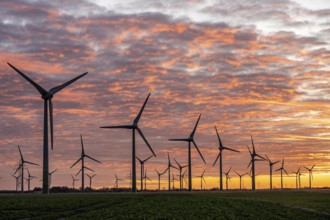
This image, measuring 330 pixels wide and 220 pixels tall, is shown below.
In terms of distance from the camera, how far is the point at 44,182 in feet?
369

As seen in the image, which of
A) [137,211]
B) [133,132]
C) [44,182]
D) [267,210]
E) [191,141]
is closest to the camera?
[137,211]

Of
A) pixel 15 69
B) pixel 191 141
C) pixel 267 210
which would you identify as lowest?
pixel 267 210

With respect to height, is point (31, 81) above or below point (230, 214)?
above

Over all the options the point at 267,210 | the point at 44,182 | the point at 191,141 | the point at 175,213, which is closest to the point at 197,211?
the point at 175,213

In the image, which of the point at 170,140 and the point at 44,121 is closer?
the point at 44,121

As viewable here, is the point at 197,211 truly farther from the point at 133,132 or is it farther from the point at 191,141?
the point at 191,141

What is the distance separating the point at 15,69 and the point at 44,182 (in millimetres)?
25551

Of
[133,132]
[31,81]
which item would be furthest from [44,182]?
[133,132]

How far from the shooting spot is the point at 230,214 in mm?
70000

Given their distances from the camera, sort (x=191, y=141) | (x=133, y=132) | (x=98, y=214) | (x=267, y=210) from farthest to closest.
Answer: (x=191, y=141) → (x=133, y=132) → (x=267, y=210) → (x=98, y=214)

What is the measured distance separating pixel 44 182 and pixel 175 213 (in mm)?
50445

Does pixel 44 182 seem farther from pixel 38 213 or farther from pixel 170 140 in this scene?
pixel 170 140

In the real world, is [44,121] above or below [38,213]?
above

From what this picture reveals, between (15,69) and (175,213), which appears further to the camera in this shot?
(15,69)
